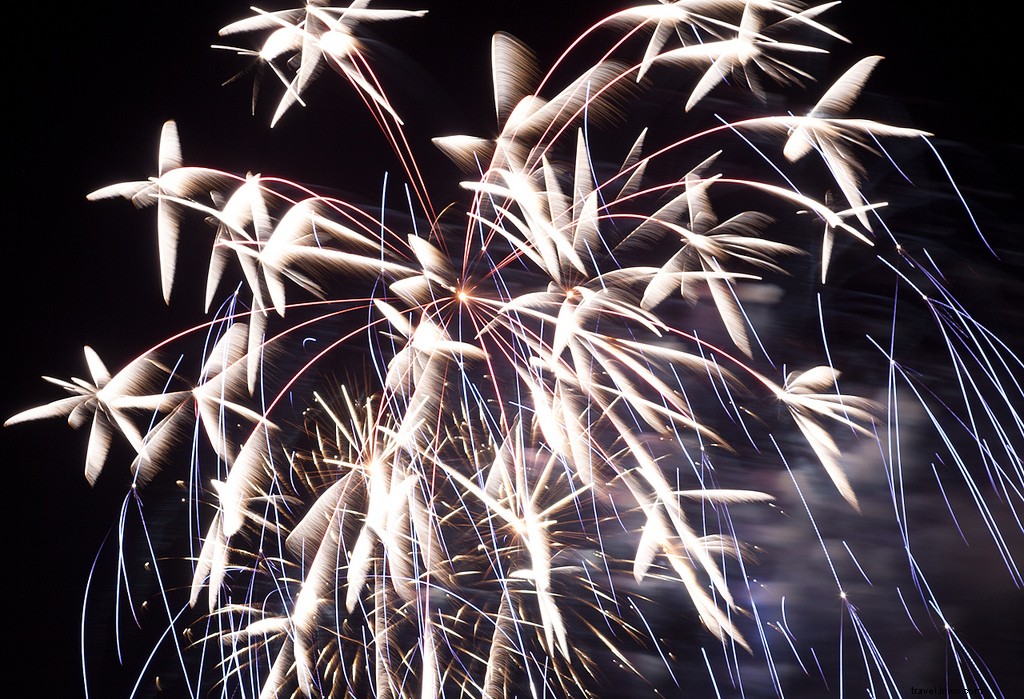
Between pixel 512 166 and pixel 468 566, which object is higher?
pixel 512 166

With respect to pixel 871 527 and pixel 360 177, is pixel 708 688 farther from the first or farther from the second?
pixel 360 177

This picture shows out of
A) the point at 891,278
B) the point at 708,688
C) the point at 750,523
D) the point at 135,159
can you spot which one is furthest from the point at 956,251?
the point at 135,159

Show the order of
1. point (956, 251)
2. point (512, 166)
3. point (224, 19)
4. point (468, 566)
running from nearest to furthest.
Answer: point (512, 166), point (468, 566), point (956, 251), point (224, 19)

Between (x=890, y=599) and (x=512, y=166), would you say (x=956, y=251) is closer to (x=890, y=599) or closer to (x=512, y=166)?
(x=890, y=599)

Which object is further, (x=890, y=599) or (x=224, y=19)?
(x=224, y=19)

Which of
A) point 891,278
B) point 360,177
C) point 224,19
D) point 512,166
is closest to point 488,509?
point 512,166

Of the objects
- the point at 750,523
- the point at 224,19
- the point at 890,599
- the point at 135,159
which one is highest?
the point at 224,19

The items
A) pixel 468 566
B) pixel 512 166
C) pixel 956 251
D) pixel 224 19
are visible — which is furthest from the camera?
pixel 224 19
